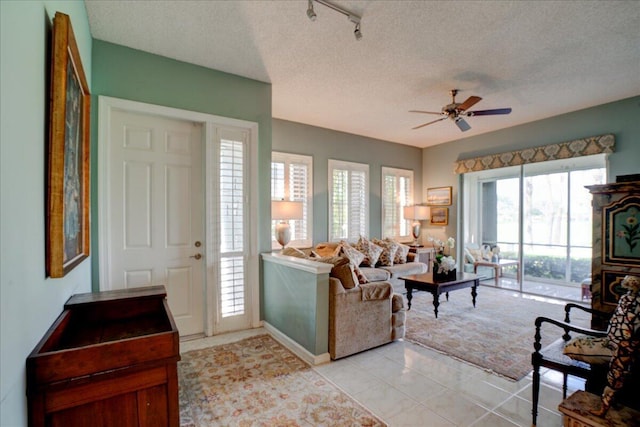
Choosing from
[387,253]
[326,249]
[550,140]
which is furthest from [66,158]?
[550,140]

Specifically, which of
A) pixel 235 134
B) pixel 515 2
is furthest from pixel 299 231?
pixel 515 2

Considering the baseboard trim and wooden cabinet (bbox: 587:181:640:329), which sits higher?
wooden cabinet (bbox: 587:181:640:329)

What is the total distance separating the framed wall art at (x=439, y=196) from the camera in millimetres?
6957

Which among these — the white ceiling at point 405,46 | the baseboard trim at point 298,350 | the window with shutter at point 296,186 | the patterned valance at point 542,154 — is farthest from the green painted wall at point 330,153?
the baseboard trim at point 298,350

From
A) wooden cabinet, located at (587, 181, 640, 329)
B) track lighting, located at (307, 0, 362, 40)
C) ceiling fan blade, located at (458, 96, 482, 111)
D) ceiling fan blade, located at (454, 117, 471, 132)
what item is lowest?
wooden cabinet, located at (587, 181, 640, 329)

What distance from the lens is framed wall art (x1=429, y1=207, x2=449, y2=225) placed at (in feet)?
22.8

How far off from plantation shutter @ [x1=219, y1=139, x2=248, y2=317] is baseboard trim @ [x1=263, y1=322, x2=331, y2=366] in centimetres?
56

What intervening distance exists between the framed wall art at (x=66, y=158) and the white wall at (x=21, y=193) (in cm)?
4

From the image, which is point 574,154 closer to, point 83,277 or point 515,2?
point 515,2

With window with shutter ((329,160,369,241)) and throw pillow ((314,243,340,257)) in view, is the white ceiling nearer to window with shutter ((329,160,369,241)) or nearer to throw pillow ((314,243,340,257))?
window with shutter ((329,160,369,241))

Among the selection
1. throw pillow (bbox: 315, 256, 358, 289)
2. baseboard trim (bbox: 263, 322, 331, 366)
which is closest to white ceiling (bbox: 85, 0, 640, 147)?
throw pillow (bbox: 315, 256, 358, 289)

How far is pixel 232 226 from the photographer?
368cm

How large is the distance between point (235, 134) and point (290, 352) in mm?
2577

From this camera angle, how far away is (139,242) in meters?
3.21
